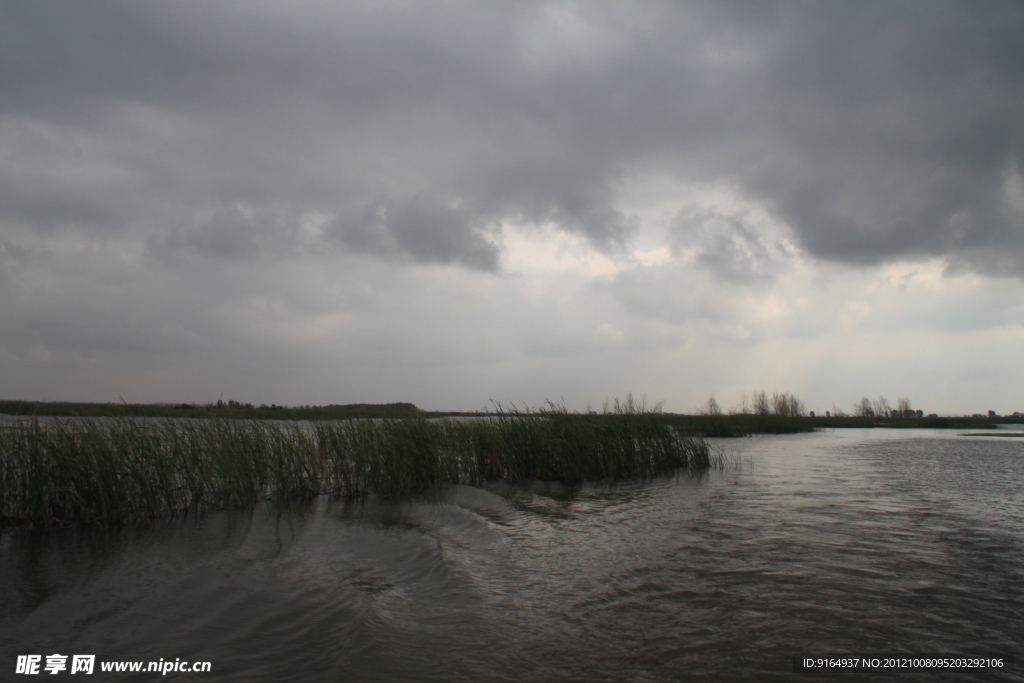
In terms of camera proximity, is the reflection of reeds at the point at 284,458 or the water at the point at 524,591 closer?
the water at the point at 524,591

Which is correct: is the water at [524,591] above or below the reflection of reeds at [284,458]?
below

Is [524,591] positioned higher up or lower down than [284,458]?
lower down

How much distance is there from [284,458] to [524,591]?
7712mm

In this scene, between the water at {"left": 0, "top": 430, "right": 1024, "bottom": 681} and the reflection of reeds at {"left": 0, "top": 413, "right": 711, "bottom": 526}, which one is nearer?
the water at {"left": 0, "top": 430, "right": 1024, "bottom": 681}

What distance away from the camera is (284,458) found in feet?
38.3

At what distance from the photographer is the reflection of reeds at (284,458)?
27.8 feet

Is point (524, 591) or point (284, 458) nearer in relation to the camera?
point (524, 591)

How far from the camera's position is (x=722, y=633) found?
4871 mm

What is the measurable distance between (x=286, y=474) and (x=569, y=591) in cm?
786

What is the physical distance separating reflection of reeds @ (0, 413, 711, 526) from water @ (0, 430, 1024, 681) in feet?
2.57

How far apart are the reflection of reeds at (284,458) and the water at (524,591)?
78cm

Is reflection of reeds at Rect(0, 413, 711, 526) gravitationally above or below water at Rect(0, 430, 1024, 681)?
above

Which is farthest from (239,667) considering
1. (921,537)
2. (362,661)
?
(921,537)

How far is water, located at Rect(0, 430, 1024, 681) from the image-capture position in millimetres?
4492
